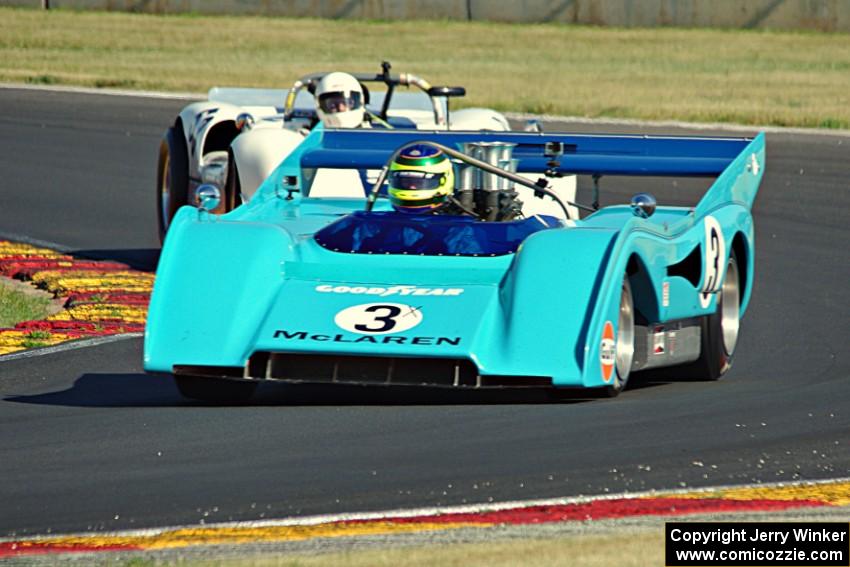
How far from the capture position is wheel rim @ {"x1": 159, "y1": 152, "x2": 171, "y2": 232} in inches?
484

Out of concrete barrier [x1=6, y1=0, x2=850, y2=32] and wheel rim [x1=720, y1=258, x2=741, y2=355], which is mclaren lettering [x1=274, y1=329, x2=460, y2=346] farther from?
concrete barrier [x1=6, y1=0, x2=850, y2=32]

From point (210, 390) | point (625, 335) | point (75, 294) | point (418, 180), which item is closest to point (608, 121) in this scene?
point (75, 294)

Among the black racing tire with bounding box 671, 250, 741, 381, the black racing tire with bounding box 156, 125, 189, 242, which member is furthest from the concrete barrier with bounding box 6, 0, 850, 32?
the black racing tire with bounding box 671, 250, 741, 381

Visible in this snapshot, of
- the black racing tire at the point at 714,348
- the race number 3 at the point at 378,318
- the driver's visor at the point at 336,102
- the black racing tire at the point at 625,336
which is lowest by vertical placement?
the black racing tire at the point at 714,348

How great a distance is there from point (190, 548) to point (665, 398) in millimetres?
2955

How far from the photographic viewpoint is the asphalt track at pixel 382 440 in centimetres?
566

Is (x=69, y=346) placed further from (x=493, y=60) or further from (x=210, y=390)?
(x=493, y=60)

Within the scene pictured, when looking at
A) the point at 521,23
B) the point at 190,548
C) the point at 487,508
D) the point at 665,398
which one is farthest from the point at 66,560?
the point at 521,23

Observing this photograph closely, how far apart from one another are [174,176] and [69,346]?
3.45 meters

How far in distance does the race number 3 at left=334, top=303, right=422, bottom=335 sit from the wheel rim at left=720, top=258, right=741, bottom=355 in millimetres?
2143

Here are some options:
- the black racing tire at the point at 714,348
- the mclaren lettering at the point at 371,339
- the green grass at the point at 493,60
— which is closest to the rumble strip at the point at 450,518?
the mclaren lettering at the point at 371,339

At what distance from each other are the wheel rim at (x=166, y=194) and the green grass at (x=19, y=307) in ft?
5.05

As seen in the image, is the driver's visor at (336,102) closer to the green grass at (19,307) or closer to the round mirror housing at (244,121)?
the round mirror housing at (244,121)

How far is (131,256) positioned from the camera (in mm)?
12641
